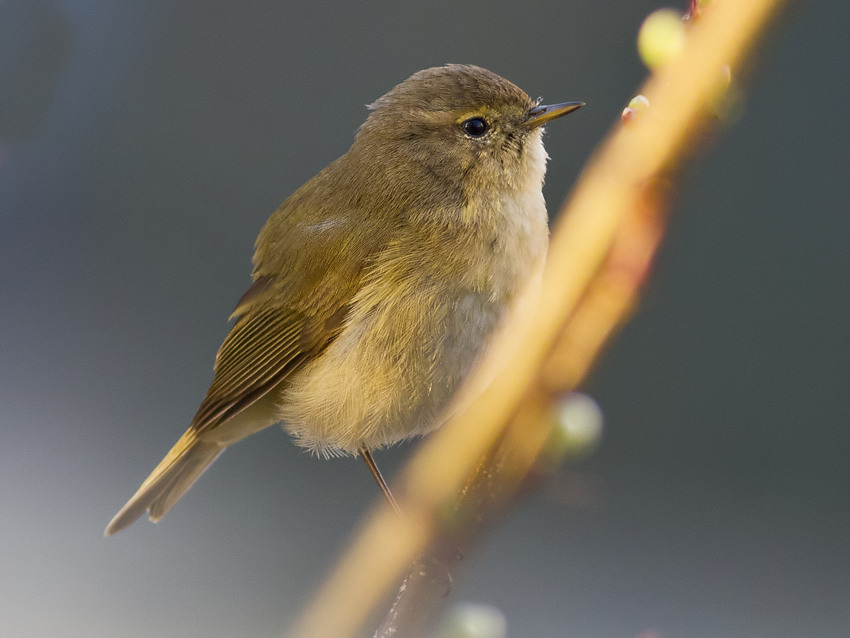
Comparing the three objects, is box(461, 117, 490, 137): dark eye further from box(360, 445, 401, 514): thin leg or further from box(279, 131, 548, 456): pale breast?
box(360, 445, 401, 514): thin leg

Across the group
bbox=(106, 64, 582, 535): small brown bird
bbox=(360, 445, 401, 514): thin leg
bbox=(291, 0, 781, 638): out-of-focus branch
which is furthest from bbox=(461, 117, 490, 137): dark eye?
bbox=(360, 445, 401, 514): thin leg

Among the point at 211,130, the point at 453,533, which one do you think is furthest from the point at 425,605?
the point at 211,130

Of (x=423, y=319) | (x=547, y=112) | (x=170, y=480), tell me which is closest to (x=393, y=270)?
(x=423, y=319)

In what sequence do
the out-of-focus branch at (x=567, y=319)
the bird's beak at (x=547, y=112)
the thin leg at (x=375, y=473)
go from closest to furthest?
the out-of-focus branch at (x=567, y=319) → the bird's beak at (x=547, y=112) → the thin leg at (x=375, y=473)

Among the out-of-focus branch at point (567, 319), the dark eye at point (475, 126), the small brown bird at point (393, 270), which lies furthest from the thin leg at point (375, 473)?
the dark eye at point (475, 126)

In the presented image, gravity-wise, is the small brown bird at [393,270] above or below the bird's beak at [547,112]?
below

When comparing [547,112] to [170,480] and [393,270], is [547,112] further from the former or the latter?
[170,480]

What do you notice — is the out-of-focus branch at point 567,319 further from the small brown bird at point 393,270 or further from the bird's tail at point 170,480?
the bird's tail at point 170,480
